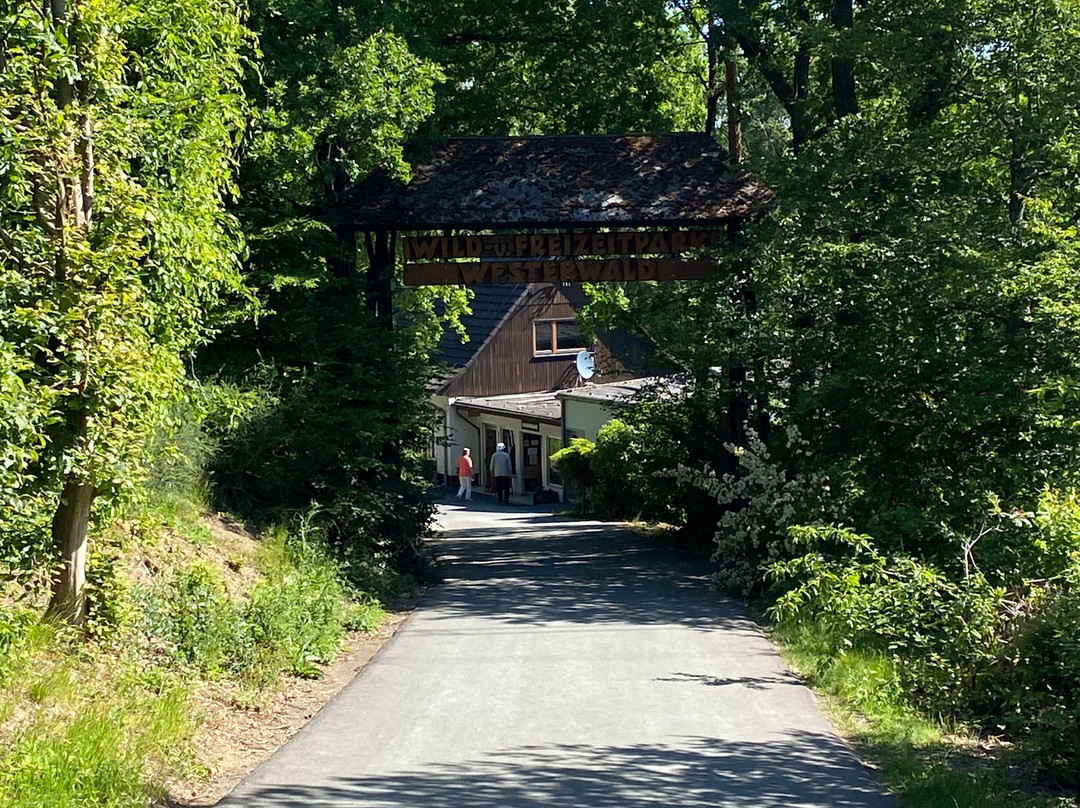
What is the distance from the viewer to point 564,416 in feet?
140

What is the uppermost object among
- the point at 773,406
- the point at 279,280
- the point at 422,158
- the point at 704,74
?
the point at 704,74

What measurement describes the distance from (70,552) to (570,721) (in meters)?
3.61

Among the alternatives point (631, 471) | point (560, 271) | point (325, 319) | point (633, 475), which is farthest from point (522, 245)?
point (631, 471)

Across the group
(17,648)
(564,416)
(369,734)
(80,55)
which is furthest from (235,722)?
(564,416)

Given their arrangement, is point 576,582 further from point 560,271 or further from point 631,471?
point 631,471

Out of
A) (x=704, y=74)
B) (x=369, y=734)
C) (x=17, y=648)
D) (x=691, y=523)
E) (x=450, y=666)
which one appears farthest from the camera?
(x=704, y=74)

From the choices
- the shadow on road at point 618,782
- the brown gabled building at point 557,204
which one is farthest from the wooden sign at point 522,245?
the shadow on road at point 618,782

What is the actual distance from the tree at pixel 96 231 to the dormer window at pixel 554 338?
4221cm

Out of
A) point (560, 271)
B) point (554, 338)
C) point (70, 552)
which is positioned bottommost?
point (70, 552)

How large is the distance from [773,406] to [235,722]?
10015 mm

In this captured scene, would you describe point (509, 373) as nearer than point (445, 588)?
No

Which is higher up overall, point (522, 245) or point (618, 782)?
point (522, 245)

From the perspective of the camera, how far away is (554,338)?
52.8 meters

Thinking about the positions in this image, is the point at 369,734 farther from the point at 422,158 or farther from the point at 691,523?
the point at 691,523
